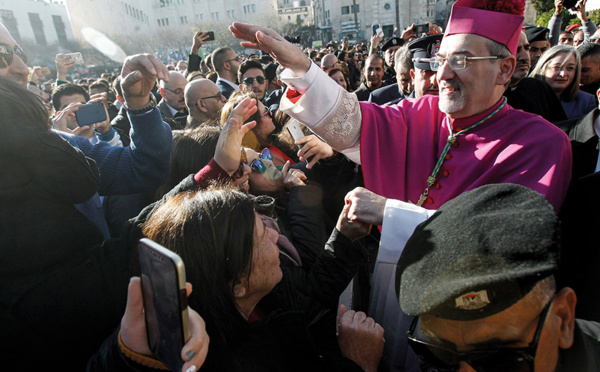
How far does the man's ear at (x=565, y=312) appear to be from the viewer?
38.5 inches

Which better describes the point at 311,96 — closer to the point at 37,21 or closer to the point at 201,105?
the point at 201,105

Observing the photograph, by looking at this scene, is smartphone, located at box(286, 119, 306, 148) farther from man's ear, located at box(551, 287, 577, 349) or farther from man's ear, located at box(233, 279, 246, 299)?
man's ear, located at box(551, 287, 577, 349)

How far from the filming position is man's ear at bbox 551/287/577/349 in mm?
978

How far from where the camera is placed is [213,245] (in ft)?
4.32

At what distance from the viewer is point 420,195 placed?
1908 mm

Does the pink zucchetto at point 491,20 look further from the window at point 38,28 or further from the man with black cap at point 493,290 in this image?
the window at point 38,28

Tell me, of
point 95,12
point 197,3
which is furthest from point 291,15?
point 95,12

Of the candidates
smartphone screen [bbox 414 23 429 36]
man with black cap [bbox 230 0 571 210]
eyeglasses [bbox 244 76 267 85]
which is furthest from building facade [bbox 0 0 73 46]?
man with black cap [bbox 230 0 571 210]

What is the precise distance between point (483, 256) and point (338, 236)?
0.80m

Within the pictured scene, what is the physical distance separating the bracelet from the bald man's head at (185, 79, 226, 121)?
2975 mm

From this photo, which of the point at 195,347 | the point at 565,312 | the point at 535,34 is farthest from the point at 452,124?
the point at 535,34

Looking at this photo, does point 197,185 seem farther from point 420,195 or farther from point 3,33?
point 3,33

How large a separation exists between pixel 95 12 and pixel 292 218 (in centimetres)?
5686

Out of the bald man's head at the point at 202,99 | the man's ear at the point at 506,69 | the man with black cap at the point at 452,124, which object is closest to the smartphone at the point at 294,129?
the man with black cap at the point at 452,124
